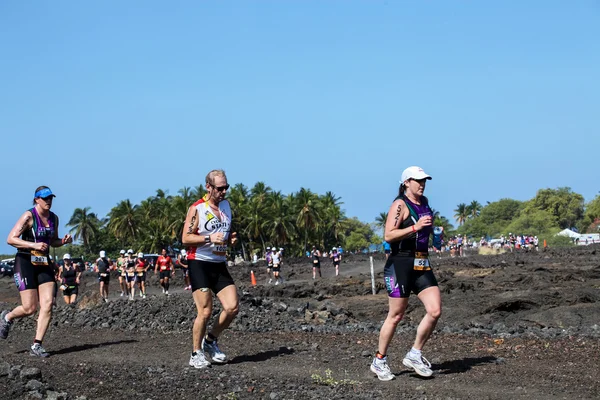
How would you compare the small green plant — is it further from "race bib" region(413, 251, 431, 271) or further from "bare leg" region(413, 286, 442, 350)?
"race bib" region(413, 251, 431, 271)

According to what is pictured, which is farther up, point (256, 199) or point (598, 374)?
point (256, 199)

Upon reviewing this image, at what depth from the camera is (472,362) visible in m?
8.77

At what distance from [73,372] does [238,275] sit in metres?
47.1

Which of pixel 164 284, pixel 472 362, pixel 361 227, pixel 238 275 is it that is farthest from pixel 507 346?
pixel 361 227

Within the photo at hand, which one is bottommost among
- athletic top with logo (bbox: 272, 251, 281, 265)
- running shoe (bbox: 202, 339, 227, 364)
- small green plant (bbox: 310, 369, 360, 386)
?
small green plant (bbox: 310, 369, 360, 386)

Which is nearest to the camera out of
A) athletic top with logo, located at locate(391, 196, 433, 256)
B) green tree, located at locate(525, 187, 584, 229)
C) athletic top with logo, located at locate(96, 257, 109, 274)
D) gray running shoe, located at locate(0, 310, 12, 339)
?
athletic top with logo, located at locate(391, 196, 433, 256)

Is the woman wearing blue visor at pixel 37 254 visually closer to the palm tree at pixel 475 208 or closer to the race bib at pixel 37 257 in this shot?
the race bib at pixel 37 257

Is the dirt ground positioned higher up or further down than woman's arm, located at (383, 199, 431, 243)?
further down

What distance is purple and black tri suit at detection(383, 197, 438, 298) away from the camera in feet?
25.7

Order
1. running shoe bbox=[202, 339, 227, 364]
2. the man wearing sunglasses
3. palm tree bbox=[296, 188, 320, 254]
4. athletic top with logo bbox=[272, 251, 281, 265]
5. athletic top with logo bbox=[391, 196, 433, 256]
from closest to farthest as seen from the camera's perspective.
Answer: athletic top with logo bbox=[391, 196, 433, 256] → the man wearing sunglasses → running shoe bbox=[202, 339, 227, 364] → athletic top with logo bbox=[272, 251, 281, 265] → palm tree bbox=[296, 188, 320, 254]

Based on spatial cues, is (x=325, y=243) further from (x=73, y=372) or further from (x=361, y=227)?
(x=73, y=372)

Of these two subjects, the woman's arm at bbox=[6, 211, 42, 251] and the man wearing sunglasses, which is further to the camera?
the woman's arm at bbox=[6, 211, 42, 251]

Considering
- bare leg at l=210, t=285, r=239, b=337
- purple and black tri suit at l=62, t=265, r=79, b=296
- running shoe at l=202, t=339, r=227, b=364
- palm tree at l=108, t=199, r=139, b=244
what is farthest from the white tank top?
palm tree at l=108, t=199, r=139, b=244

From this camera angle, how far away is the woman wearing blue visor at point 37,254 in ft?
32.2
